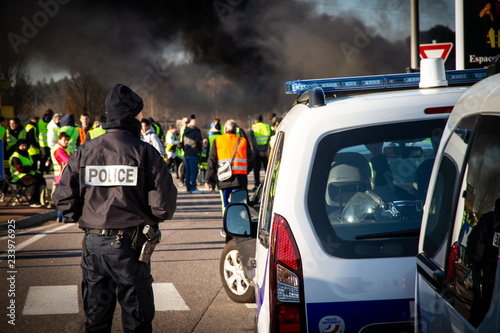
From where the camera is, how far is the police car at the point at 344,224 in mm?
2531

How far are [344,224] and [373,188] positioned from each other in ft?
1.13

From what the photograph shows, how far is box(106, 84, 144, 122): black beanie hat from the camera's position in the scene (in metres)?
3.84

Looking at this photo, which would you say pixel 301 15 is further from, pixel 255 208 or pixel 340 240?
pixel 340 240

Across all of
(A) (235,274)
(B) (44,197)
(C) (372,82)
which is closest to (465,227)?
(C) (372,82)

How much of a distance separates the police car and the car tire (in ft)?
8.48

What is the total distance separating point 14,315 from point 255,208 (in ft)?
7.63

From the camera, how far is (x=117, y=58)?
789 inches

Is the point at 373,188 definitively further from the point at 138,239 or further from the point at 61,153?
the point at 61,153

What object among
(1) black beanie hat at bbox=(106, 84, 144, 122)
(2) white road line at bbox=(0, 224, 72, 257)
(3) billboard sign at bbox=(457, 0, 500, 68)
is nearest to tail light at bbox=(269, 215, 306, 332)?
(1) black beanie hat at bbox=(106, 84, 144, 122)

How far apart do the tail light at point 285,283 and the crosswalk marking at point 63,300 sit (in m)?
2.94

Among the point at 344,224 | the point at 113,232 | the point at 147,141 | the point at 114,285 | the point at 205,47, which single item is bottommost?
the point at 114,285

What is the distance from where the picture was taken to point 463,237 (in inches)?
75.5

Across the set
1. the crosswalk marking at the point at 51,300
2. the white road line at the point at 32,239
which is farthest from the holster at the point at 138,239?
the white road line at the point at 32,239

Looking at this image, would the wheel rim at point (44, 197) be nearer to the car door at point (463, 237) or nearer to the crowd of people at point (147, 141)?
the crowd of people at point (147, 141)
